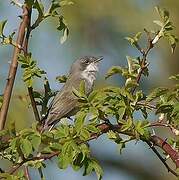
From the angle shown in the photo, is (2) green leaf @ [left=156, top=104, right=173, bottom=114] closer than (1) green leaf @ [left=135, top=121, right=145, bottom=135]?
No

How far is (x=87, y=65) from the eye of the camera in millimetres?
5840

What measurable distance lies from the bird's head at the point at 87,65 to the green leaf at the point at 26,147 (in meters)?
3.52

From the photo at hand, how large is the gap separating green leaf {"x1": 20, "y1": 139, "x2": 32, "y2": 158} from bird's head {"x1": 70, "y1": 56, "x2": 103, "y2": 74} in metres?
3.52

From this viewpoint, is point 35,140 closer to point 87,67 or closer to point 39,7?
point 39,7

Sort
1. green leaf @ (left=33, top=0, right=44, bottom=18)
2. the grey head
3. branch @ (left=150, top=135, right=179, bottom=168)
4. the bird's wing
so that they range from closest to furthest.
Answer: branch @ (left=150, top=135, right=179, bottom=168)
green leaf @ (left=33, top=0, right=44, bottom=18)
the bird's wing
the grey head

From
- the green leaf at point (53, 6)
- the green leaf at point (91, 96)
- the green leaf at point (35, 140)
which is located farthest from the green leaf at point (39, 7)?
the green leaf at point (35, 140)

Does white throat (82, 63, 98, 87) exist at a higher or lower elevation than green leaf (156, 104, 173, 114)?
lower

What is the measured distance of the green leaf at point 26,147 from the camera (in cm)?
218

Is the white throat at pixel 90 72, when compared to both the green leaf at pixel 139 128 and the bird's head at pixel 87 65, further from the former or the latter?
the green leaf at pixel 139 128

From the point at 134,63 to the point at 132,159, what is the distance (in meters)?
8.70

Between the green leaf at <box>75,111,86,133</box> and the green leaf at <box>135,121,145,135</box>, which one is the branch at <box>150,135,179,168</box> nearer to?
the green leaf at <box>135,121,145,135</box>

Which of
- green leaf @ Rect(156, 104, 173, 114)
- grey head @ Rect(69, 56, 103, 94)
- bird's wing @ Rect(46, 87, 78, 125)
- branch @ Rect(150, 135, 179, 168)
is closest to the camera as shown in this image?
branch @ Rect(150, 135, 179, 168)

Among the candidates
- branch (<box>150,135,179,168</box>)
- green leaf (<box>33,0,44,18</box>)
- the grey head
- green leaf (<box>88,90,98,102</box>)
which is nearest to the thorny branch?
branch (<box>150,135,179,168</box>)

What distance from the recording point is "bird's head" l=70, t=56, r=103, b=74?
18.9 ft
